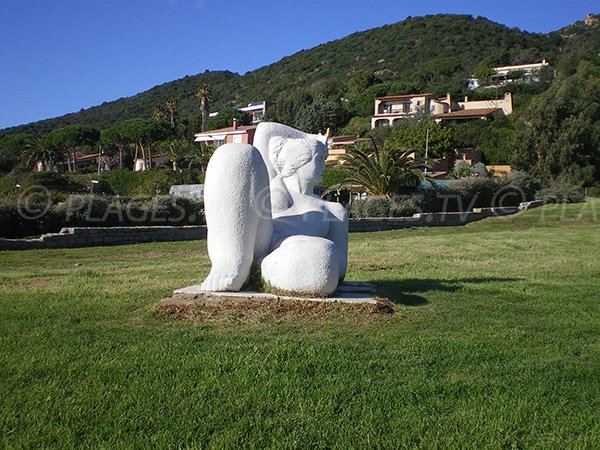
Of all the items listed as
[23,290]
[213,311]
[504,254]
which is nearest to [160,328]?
[213,311]

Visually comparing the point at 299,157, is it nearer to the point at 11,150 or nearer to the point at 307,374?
the point at 307,374

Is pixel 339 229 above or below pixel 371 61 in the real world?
below

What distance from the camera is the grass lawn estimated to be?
308 cm

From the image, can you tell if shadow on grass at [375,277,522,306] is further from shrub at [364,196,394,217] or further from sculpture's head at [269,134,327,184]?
shrub at [364,196,394,217]

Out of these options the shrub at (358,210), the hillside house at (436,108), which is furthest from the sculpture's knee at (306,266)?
the hillside house at (436,108)

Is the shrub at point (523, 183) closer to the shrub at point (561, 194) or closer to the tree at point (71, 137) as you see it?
the shrub at point (561, 194)

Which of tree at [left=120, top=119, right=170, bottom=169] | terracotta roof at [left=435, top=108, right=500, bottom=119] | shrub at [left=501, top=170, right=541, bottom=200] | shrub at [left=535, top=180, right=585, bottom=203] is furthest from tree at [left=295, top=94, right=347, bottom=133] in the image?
shrub at [left=535, top=180, right=585, bottom=203]

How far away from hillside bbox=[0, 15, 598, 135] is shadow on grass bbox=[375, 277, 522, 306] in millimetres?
80352

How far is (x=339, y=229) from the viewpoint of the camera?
6.57 meters

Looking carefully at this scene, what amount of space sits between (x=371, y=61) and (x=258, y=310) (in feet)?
388

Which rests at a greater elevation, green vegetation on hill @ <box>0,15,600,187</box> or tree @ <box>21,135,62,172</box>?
green vegetation on hill @ <box>0,15,600,187</box>

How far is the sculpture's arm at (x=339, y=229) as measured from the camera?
21.5 feet

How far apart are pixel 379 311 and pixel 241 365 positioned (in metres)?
2.03

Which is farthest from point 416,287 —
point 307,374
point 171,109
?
point 171,109
